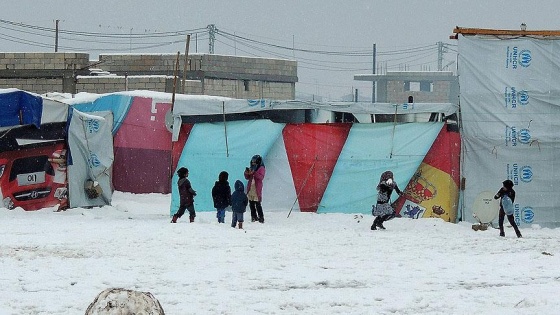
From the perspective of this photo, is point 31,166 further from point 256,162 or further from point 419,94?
point 419,94

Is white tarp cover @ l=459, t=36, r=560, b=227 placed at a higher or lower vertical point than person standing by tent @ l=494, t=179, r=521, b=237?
higher

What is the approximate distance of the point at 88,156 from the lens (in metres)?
25.4

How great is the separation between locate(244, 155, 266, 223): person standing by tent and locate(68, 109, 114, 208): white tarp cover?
14.4 ft

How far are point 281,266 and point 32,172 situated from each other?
1035cm

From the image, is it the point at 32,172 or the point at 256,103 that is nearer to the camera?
the point at 32,172

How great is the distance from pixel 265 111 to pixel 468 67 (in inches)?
182

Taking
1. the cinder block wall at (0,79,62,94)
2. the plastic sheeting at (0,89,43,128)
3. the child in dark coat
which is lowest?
the child in dark coat

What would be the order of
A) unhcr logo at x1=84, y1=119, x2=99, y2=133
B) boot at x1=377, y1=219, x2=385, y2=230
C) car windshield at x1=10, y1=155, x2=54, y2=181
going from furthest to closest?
1. unhcr logo at x1=84, y1=119, x2=99, y2=133
2. car windshield at x1=10, y1=155, x2=54, y2=181
3. boot at x1=377, y1=219, x2=385, y2=230

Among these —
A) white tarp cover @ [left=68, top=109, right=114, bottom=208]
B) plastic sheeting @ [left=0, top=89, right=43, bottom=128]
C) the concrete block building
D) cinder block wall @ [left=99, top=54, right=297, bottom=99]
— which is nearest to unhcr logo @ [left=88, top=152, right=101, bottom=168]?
white tarp cover @ [left=68, top=109, right=114, bottom=208]

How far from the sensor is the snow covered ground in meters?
12.1

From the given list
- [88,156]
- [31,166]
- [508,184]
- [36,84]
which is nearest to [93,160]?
[88,156]

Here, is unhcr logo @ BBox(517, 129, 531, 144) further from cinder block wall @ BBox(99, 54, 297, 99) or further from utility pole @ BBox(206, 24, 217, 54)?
utility pole @ BBox(206, 24, 217, 54)

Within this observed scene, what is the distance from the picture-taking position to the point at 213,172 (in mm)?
24219

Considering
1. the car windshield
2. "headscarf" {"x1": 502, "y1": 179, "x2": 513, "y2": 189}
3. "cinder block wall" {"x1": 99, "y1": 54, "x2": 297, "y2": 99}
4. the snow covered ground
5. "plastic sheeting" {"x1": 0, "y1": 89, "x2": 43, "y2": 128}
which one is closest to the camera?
the snow covered ground
